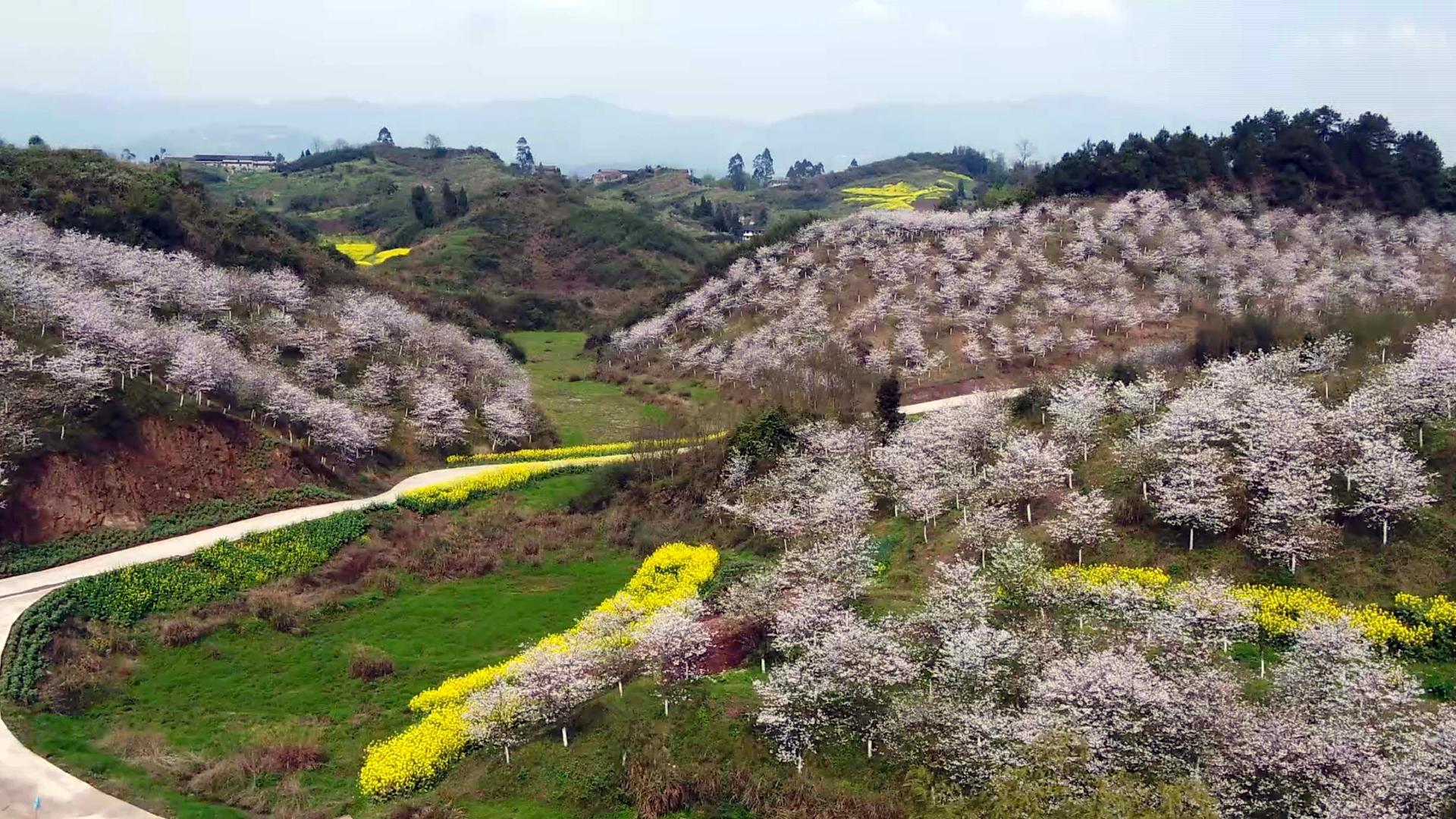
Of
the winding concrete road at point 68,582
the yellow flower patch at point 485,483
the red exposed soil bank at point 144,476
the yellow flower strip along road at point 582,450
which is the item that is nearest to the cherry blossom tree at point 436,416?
the yellow flower strip along road at point 582,450

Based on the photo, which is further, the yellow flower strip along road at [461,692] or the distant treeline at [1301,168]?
the distant treeline at [1301,168]

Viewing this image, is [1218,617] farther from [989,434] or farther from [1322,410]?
[989,434]

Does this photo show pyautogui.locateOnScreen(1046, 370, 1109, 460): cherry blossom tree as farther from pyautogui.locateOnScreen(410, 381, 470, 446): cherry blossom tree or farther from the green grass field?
pyautogui.locateOnScreen(410, 381, 470, 446): cherry blossom tree

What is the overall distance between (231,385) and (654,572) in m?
27.0

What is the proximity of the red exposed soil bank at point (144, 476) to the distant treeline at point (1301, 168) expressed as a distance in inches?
3281

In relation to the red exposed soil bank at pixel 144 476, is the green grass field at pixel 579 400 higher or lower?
lower

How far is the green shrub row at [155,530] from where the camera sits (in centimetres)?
3425

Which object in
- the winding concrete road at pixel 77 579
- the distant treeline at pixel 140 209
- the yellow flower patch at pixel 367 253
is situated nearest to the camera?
the winding concrete road at pixel 77 579

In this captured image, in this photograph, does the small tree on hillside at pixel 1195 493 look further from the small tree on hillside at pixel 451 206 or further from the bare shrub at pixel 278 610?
the small tree on hillside at pixel 451 206

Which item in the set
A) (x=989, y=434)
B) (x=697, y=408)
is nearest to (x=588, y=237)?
(x=697, y=408)

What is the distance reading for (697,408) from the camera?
6700 cm

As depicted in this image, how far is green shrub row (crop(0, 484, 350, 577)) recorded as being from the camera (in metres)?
34.2

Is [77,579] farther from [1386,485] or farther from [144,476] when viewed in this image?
[1386,485]

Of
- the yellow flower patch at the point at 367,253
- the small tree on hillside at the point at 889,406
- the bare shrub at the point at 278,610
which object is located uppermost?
the yellow flower patch at the point at 367,253
